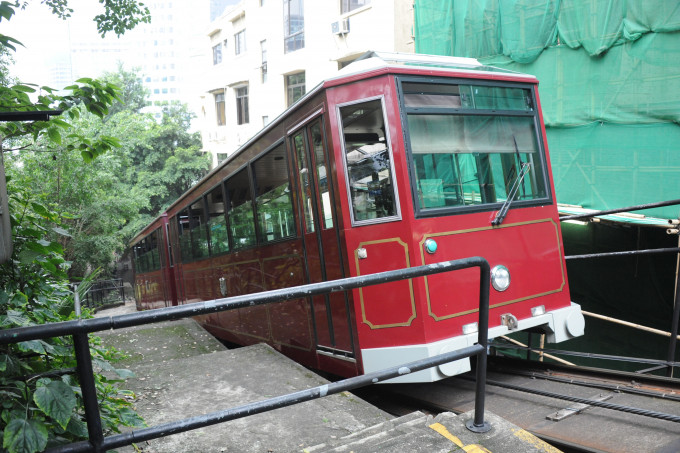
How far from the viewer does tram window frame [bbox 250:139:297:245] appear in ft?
18.6

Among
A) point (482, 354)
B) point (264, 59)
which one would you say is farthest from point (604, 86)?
point (264, 59)

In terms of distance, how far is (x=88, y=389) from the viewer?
1.77 meters

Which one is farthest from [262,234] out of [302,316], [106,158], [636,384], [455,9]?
[106,158]

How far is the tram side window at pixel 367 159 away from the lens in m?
4.61

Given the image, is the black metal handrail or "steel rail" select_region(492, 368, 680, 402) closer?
the black metal handrail

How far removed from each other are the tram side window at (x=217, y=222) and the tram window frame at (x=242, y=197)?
1.02 feet

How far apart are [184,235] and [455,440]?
9.65m

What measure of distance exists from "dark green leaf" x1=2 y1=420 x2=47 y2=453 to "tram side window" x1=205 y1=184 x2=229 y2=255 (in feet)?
20.5

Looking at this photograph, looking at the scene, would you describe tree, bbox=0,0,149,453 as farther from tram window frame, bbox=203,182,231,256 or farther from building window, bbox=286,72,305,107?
building window, bbox=286,72,305,107

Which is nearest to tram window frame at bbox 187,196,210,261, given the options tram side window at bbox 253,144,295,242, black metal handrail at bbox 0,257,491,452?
tram side window at bbox 253,144,295,242

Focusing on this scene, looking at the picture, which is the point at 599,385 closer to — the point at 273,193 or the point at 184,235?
the point at 273,193

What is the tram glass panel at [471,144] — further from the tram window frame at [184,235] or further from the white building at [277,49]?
the white building at [277,49]

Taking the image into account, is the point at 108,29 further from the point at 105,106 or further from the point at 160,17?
the point at 160,17

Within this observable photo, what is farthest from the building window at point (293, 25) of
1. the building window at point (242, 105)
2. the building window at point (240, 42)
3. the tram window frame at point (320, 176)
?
the tram window frame at point (320, 176)
